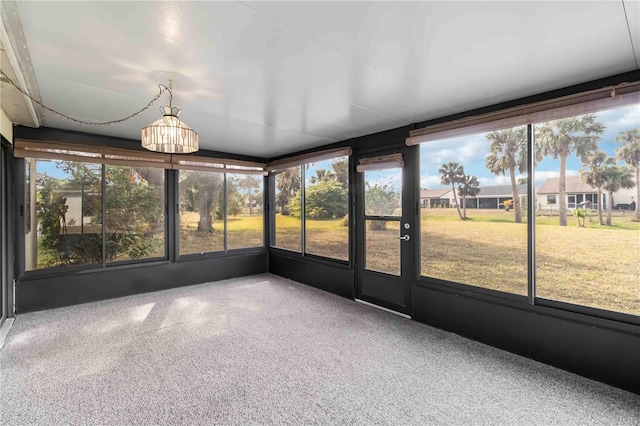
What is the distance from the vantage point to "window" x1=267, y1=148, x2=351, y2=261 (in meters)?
4.99

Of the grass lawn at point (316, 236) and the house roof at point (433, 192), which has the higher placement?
the house roof at point (433, 192)

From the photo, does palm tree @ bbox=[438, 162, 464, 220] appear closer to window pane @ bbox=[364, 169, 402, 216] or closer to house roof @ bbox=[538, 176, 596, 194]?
window pane @ bbox=[364, 169, 402, 216]

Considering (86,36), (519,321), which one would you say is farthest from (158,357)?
(519,321)

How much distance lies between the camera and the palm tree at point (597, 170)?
2514mm

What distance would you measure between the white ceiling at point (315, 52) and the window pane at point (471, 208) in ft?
2.06

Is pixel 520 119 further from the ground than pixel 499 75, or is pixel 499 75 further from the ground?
pixel 499 75

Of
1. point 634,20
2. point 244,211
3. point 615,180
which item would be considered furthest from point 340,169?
point 634,20

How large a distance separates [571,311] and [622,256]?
0.73 m

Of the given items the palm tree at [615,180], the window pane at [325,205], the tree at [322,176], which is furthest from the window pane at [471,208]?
the tree at [322,176]

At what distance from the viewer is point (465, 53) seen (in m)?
1.85

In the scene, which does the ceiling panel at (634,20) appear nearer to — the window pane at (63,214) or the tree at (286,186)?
the tree at (286,186)

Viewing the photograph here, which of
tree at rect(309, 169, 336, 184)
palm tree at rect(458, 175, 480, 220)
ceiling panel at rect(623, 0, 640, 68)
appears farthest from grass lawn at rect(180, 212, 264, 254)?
ceiling panel at rect(623, 0, 640, 68)

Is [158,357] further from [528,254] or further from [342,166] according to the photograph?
[342,166]

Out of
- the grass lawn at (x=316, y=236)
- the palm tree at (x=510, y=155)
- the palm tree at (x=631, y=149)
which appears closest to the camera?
the palm tree at (x=631, y=149)
